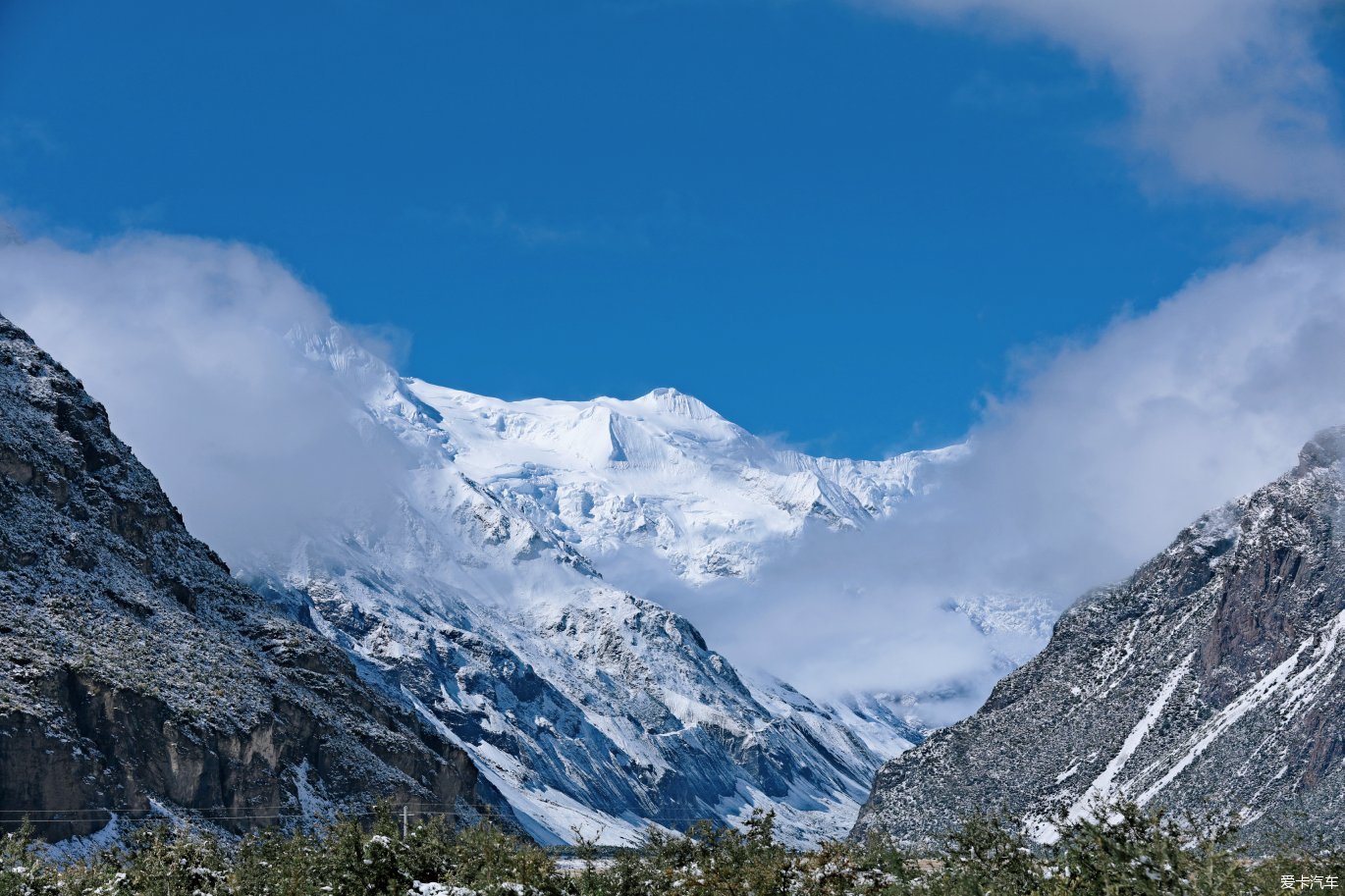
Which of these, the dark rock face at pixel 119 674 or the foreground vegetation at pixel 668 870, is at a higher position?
the dark rock face at pixel 119 674

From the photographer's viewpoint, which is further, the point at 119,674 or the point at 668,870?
the point at 119,674

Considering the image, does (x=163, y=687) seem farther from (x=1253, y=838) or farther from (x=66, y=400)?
(x=1253, y=838)

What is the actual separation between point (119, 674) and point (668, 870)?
94.2m

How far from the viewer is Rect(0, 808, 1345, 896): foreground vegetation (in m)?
61.8

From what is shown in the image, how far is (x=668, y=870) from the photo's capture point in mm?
79188

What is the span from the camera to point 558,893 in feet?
217

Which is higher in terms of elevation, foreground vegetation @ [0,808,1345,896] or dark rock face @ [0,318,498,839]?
dark rock face @ [0,318,498,839]

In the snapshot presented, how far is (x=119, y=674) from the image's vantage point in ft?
513

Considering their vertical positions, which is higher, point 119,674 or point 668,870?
point 119,674

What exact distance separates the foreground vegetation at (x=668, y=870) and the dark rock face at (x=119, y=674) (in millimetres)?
57402

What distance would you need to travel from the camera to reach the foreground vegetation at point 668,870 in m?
61.8

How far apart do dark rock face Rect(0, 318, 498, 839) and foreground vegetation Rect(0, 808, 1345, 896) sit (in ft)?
188

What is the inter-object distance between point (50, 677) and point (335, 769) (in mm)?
48434

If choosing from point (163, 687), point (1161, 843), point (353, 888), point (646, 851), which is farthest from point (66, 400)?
point (1161, 843)
